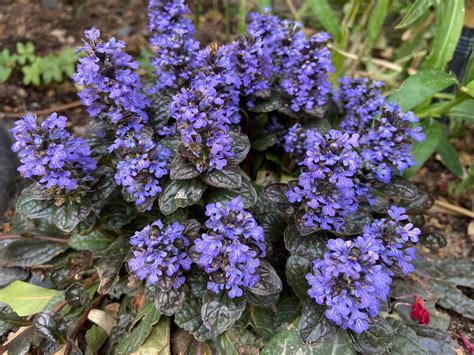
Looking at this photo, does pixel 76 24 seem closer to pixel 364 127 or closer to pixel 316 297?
pixel 364 127

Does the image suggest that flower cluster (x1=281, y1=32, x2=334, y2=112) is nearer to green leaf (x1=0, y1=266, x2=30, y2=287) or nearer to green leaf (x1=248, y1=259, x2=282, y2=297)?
green leaf (x1=248, y1=259, x2=282, y2=297)

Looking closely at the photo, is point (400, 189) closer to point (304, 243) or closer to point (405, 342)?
point (304, 243)

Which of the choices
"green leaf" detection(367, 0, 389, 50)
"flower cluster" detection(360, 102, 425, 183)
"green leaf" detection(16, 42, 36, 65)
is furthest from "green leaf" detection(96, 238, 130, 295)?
"green leaf" detection(367, 0, 389, 50)

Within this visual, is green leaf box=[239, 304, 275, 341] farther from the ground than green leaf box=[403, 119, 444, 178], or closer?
closer

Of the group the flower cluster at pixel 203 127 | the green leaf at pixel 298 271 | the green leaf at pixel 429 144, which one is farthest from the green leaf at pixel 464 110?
the flower cluster at pixel 203 127

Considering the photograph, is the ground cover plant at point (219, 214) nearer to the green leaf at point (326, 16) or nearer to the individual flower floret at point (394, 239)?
the individual flower floret at point (394, 239)

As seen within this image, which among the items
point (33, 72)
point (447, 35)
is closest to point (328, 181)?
point (447, 35)
